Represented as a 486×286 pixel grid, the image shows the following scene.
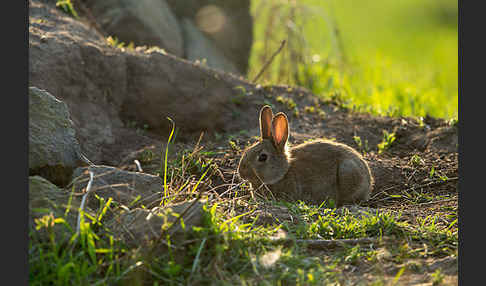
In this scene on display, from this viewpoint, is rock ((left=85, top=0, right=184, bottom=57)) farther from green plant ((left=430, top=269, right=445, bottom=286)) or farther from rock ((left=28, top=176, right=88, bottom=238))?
green plant ((left=430, top=269, right=445, bottom=286))

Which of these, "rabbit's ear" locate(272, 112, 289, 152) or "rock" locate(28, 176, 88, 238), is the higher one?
"rock" locate(28, 176, 88, 238)

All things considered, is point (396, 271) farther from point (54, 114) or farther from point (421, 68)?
point (421, 68)

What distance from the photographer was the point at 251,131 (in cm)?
638

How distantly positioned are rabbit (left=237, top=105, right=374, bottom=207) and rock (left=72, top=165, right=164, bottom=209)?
142cm

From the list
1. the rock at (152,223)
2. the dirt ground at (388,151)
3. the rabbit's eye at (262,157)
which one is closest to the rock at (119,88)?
the dirt ground at (388,151)

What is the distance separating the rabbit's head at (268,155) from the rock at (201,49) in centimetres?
423

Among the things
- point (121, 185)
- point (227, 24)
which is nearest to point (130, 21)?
point (227, 24)

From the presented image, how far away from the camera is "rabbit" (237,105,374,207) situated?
509 cm

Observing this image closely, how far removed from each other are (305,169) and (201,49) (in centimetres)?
488

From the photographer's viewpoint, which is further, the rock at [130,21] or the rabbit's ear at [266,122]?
the rock at [130,21]

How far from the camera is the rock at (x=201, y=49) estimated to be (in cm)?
924

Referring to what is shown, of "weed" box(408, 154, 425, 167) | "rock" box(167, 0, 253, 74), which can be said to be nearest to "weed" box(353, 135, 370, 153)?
"weed" box(408, 154, 425, 167)

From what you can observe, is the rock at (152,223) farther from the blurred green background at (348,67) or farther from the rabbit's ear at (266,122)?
the blurred green background at (348,67)

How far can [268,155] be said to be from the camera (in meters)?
5.14
